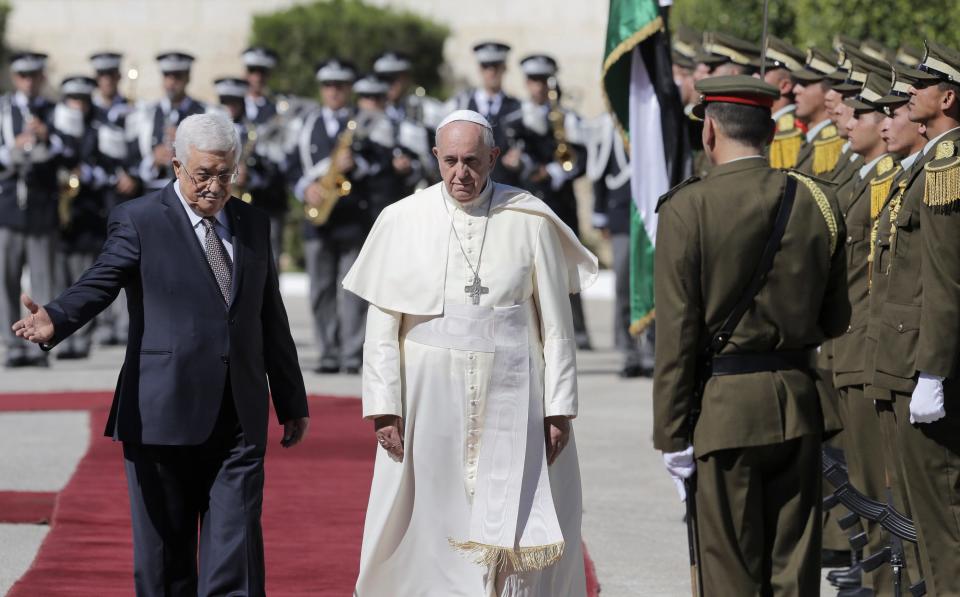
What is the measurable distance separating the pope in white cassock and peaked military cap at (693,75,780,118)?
1026 mm

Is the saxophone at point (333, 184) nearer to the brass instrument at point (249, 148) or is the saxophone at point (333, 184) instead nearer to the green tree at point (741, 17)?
the brass instrument at point (249, 148)

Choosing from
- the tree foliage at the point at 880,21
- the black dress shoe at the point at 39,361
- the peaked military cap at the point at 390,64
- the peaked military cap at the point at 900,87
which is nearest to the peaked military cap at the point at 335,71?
the peaked military cap at the point at 390,64

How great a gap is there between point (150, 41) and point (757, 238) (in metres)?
26.2

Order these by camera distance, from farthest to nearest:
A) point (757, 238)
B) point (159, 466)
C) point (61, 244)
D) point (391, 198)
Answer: point (61, 244), point (391, 198), point (159, 466), point (757, 238)

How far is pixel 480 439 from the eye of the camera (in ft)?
20.9

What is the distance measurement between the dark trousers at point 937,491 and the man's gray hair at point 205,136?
257 centimetres

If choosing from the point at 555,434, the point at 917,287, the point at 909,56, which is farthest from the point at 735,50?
the point at 555,434

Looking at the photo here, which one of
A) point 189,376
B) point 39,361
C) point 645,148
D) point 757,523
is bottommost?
point 39,361

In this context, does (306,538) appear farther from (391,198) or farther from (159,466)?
(391,198)

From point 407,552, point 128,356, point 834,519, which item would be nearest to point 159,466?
point 128,356

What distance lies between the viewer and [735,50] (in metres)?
10.2

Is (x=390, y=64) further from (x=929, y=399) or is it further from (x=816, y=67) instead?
(x=929, y=399)

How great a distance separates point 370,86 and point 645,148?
610 centimetres

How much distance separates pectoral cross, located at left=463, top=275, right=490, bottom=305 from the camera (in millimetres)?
6336
